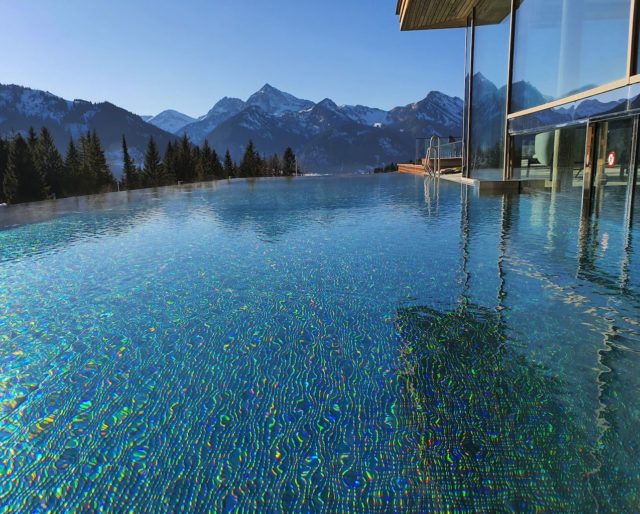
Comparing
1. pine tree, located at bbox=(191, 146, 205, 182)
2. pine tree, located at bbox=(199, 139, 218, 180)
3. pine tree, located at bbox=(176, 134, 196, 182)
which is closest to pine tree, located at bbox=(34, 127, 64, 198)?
pine tree, located at bbox=(176, 134, 196, 182)

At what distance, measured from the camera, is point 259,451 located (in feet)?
6.07

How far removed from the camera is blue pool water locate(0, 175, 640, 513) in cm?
165

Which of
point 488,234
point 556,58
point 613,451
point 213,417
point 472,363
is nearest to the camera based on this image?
point 613,451

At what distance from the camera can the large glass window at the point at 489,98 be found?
492 inches

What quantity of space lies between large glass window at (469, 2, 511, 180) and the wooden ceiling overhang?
0.29 m

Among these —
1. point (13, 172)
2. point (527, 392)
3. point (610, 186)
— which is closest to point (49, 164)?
point (13, 172)

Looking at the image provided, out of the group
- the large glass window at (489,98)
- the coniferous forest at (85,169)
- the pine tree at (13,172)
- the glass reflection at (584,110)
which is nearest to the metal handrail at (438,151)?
the large glass window at (489,98)

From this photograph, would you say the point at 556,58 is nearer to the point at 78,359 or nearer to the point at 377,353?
the point at 377,353

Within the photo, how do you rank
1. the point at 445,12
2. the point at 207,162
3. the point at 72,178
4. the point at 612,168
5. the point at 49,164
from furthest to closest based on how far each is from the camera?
the point at 49,164, the point at 207,162, the point at 72,178, the point at 445,12, the point at 612,168

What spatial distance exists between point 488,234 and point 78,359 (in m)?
5.35

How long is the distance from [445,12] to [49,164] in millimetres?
34851

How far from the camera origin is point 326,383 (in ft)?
7.86

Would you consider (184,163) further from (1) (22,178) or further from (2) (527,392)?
(2) (527,392)

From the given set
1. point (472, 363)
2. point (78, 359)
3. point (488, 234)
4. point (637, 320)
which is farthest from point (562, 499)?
point (488, 234)
